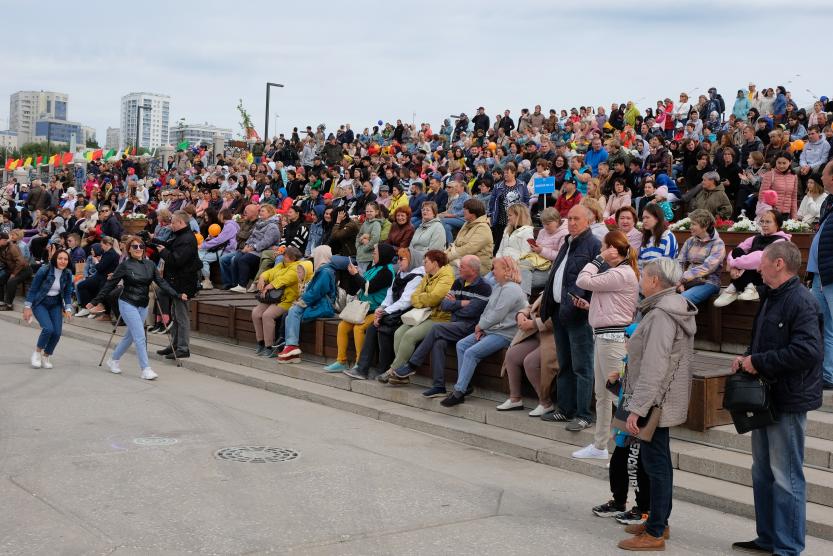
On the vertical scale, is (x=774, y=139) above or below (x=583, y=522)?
above

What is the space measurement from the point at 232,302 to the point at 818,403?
11100 mm

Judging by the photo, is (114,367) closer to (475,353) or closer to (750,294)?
(475,353)

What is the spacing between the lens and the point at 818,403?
550 cm

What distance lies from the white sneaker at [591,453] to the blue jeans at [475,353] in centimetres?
199

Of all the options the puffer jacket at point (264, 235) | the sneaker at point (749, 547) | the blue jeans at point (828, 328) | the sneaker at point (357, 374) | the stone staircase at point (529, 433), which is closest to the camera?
the sneaker at point (749, 547)

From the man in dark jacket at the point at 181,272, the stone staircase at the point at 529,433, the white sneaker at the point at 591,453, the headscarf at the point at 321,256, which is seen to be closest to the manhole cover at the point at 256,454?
the stone staircase at the point at 529,433

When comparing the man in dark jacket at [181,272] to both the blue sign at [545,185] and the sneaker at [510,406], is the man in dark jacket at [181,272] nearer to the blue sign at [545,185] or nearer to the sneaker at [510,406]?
the blue sign at [545,185]

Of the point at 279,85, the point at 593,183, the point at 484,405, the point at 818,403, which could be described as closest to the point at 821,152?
the point at 593,183

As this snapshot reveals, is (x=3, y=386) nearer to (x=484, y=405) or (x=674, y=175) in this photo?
(x=484, y=405)

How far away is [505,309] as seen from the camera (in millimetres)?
9578

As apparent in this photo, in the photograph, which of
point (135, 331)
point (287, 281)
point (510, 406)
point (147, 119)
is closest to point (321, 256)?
point (287, 281)

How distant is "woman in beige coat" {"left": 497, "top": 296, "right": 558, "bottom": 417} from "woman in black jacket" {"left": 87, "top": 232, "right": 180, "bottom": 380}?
553 cm

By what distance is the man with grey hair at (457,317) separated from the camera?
10.1 meters

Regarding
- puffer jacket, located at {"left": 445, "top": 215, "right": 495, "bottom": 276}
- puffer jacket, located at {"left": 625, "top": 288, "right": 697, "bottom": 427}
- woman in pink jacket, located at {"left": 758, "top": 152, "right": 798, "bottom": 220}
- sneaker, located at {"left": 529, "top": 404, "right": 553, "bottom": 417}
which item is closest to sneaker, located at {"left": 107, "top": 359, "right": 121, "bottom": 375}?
puffer jacket, located at {"left": 445, "top": 215, "right": 495, "bottom": 276}
